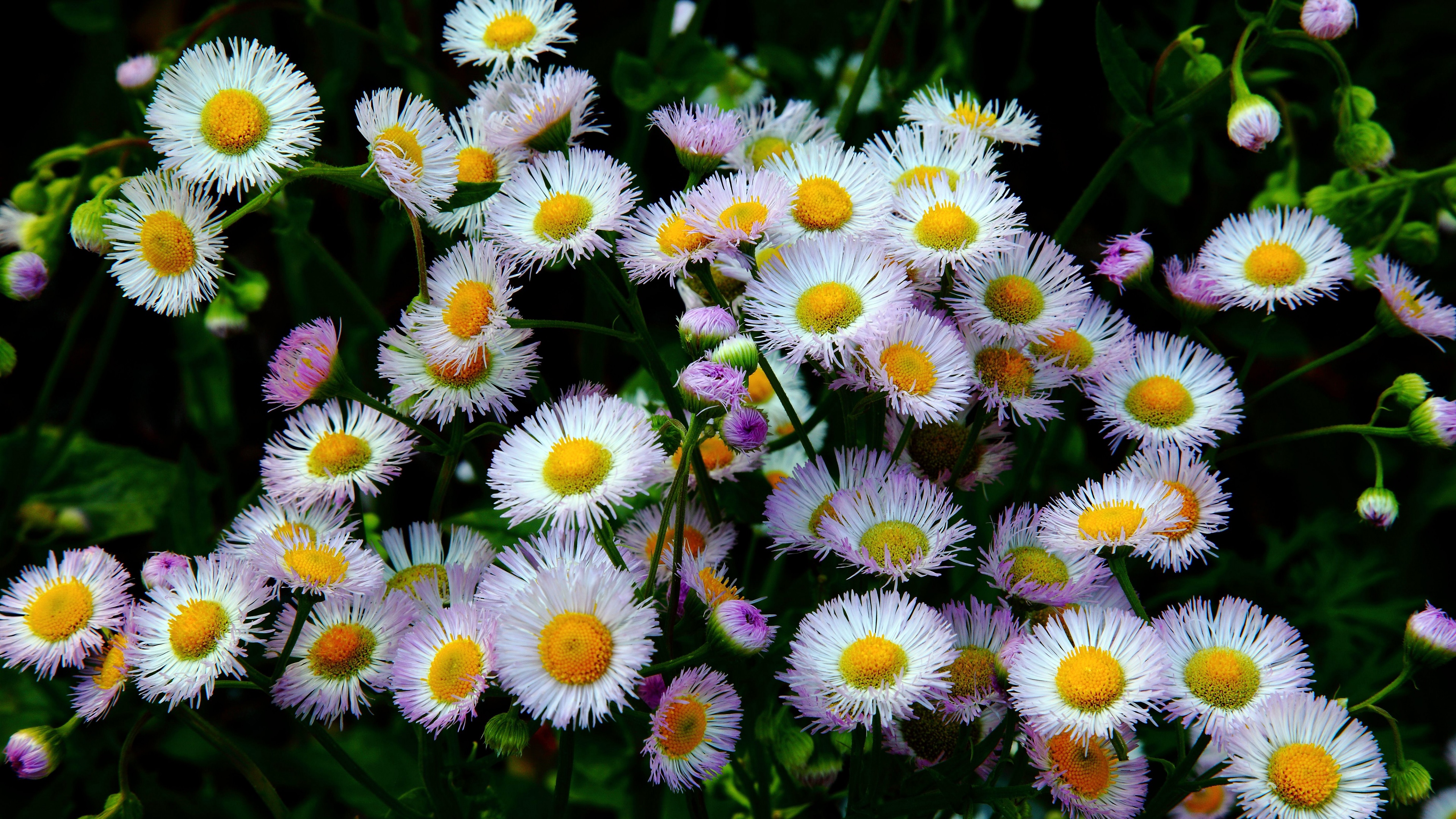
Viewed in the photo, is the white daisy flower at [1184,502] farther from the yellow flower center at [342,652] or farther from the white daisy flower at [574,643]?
the yellow flower center at [342,652]

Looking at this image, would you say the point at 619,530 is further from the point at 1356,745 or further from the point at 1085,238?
the point at 1085,238

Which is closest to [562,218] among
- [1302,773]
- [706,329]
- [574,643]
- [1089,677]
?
[706,329]

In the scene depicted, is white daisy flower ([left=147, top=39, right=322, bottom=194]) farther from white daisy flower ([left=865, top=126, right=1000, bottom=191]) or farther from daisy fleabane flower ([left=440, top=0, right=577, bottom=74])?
white daisy flower ([left=865, top=126, right=1000, bottom=191])

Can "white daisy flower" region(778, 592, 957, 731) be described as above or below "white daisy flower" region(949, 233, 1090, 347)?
below

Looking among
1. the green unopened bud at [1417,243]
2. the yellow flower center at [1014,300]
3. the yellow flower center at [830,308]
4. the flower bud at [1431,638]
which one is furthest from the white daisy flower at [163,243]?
the green unopened bud at [1417,243]

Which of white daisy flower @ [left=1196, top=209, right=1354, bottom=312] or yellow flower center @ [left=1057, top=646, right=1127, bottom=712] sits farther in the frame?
white daisy flower @ [left=1196, top=209, right=1354, bottom=312]

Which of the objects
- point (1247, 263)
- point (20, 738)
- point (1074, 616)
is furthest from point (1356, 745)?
point (20, 738)

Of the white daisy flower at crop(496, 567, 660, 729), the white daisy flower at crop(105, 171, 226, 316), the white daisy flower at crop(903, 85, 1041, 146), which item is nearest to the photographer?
the white daisy flower at crop(496, 567, 660, 729)

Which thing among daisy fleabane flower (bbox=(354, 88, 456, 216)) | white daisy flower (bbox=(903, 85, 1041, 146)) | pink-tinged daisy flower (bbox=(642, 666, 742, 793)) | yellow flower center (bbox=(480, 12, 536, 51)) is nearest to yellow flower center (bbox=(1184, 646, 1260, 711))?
pink-tinged daisy flower (bbox=(642, 666, 742, 793))
